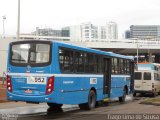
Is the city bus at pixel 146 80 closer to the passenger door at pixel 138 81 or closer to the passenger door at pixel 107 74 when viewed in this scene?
the passenger door at pixel 138 81

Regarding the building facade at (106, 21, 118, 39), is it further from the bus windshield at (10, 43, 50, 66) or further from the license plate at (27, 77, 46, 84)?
the license plate at (27, 77, 46, 84)

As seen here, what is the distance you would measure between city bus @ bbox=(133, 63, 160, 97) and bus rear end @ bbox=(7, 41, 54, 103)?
18.7 meters

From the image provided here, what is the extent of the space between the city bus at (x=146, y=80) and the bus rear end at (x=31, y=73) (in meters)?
18.7

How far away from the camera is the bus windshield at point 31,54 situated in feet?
53.9

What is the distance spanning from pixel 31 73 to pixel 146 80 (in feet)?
62.9

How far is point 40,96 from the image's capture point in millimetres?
16109

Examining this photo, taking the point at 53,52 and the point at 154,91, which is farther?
the point at 154,91

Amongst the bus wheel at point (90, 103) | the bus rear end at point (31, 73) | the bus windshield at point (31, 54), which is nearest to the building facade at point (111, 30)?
the bus wheel at point (90, 103)

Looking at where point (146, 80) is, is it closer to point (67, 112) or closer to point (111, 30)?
point (67, 112)

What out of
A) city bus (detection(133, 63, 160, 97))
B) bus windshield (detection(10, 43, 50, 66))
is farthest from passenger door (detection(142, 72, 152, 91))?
bus windshield (detection(10, 43, 50, 66))

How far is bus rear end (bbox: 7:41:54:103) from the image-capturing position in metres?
16.1

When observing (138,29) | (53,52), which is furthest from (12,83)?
(138,29)

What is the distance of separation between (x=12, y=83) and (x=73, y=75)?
267 centimetres

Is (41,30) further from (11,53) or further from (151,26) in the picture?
(11,53)
